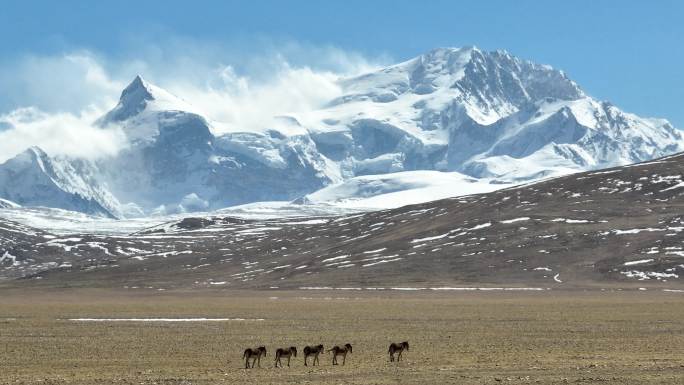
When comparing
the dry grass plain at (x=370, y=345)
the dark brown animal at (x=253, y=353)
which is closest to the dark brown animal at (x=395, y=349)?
the dry grass plain at (x=370, y=345)

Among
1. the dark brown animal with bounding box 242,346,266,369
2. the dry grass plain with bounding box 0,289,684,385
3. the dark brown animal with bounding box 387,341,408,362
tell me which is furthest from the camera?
the dark brown animal with bounding box 387,341,408,362

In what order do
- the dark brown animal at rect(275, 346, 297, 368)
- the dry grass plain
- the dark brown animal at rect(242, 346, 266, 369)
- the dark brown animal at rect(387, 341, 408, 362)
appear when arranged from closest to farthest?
the dry grass plain, the dark brown animal at rect(242, 346, 266, 369), the dark brown animal at rect(275, 346, 297, 368), the dark brown animal at rect(387, 341, 408, 362)

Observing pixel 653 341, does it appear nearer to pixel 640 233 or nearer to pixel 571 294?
pixel 571 294

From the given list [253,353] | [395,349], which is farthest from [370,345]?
[253,353]

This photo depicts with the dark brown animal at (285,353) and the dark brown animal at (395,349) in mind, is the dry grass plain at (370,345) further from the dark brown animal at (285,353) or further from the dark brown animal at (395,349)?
the dark brown animal at (285,353)

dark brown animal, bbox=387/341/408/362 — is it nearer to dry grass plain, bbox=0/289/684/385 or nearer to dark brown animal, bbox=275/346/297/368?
dry grass plain, bbox=0/289/684/385

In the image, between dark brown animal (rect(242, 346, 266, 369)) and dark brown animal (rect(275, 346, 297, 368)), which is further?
dark brown animal (rect(275, 346, 297, 368))

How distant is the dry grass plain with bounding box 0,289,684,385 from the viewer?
42094mm

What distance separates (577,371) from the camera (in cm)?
4328

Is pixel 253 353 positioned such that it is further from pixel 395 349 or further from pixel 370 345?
pixel 370 345

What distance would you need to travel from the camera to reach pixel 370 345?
188 ft

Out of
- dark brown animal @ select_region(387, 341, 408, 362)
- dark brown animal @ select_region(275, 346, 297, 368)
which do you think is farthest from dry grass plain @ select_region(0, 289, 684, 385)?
dark brown animal @ select_region(275, 346, 297, 368)

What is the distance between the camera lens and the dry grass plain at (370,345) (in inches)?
1657

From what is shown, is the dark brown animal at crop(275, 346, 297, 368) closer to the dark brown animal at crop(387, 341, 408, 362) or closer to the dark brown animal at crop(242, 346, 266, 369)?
the dark brown animal at crop(242, 346, 266, 369)
